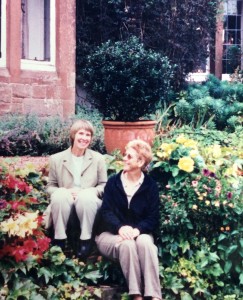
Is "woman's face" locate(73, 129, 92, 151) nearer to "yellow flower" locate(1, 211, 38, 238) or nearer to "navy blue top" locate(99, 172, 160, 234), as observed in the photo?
"navy blue top" locate(99, 172, 160, 234)

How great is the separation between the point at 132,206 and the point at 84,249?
1.73 ft

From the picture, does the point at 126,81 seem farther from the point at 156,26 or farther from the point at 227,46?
the point at 227,46

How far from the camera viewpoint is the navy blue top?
16.9ft

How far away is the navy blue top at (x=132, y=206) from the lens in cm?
515

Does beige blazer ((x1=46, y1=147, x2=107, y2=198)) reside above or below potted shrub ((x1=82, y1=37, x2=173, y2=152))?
below

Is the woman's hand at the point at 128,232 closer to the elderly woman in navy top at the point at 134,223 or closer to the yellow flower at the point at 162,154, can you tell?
the elderly woman in navy top at the point at 134,223

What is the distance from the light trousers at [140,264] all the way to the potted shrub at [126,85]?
2.39m

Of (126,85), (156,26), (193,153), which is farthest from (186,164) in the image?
(156,26)

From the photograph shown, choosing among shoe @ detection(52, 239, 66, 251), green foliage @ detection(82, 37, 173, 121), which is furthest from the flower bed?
green foliage @ detection(82, 37, 173, 121)

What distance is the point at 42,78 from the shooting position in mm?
10508

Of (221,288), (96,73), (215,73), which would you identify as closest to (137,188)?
(221,288)

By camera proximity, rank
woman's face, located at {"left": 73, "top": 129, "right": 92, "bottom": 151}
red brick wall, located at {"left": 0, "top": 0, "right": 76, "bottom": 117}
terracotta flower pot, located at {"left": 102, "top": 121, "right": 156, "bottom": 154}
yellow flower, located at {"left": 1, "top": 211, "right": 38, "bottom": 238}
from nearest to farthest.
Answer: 1. yellow flower, located at {"left": 1, "top": 211, "right": 38, "bottom": 238}
2. woman's face, located at {"left": 73, "top": 129, "right": 92, "bottom": 151}
3. terracotta flower pot, located at {"left": 102, "top": 121, "right": 156, "bottom": 154}
4. red brick wall, located at {"left": 0, "top": 0, "right": 76, "bottom": 117}

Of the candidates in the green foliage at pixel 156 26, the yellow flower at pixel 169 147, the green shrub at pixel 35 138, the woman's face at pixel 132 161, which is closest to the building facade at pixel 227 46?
the green foliage at pixel 156 26

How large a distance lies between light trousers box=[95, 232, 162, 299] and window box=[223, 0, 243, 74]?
1003 cm
